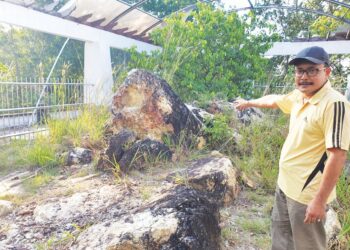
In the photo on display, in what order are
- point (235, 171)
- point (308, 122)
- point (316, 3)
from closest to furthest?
point (308, 122), point (235, 171), point (316, 3)

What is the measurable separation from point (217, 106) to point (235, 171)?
5.40ft

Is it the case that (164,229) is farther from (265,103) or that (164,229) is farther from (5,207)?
(5,207)

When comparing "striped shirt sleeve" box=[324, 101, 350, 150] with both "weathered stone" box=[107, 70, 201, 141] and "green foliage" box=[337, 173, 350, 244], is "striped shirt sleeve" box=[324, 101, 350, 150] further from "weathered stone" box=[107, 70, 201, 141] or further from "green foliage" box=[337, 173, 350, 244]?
"weathered stone" box=[107, 70, 201, 141]

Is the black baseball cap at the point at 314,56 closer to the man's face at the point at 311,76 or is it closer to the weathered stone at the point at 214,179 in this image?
the man's face at the point at 311,76

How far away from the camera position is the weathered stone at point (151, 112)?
3.64m

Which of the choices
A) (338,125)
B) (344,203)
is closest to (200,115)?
(344,203)

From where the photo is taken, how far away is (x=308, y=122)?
1.67m

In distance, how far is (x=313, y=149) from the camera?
168 centimetres

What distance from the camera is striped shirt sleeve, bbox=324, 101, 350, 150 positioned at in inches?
58.9

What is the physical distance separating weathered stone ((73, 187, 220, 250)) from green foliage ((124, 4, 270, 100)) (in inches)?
157

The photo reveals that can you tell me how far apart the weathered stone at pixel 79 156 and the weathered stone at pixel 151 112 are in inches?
16.8

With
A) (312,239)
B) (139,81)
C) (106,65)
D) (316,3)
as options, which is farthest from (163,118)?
(316,3)

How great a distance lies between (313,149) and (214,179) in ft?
3.94

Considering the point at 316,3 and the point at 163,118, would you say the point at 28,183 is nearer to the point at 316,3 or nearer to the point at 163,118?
the point at 163,118
